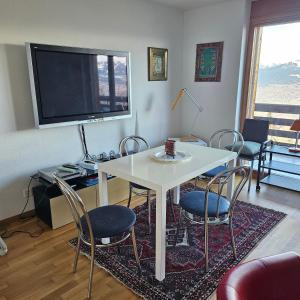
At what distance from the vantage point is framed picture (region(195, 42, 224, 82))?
12.7ft

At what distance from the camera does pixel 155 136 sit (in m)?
4.09

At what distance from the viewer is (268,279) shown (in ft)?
3.47

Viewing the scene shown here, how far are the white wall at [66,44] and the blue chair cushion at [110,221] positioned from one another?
1.18 m

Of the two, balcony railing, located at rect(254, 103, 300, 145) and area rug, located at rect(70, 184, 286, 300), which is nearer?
area rug, located at rect(70, 184, 286, 300)

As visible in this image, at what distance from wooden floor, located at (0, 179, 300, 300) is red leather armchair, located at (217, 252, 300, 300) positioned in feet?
3.34

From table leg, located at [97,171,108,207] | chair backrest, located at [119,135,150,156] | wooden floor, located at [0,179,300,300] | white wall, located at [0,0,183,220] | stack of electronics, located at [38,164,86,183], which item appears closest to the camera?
wooden floor, located at [0,179,300,300]

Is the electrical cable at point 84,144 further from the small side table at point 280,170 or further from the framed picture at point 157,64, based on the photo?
the small side table at point 280,170

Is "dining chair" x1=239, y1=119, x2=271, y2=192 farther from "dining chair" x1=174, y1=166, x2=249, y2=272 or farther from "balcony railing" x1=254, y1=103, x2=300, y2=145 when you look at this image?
"dining chair" x1=174, y1=166, x2=249, y2=272

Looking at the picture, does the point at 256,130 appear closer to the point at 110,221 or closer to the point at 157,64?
the point at 157,64

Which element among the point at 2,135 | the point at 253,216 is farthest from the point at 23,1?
the point at 253,216

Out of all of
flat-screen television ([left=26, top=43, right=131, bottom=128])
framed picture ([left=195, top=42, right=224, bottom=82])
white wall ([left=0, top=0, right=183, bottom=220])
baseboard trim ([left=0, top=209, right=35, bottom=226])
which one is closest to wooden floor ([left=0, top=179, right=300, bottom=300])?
baseboard trim ([left=0, top=209, right=35, bottom=226])

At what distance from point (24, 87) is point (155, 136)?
2.00 metres

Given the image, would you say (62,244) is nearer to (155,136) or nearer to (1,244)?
(1,244)

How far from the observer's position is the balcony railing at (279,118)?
3.61 meters
